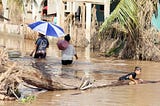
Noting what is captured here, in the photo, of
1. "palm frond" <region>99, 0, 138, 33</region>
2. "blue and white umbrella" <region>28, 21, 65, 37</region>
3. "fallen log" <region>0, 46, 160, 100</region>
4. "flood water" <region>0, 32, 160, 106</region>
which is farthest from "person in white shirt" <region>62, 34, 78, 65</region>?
"fallen log" <region>0, 46, 160, 100</region>

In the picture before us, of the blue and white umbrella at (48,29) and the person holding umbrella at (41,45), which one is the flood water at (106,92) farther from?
the blue and white umbrella at (48,29)

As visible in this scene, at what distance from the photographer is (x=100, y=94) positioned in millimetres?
12953

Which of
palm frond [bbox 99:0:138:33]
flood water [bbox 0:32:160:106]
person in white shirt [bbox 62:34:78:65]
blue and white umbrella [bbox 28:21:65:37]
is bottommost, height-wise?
flood water [bbox 0:32:160:106]

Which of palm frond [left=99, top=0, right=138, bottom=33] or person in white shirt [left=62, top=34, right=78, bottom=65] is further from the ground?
palm frond [left=99, top=0, right=138, bottom=33]

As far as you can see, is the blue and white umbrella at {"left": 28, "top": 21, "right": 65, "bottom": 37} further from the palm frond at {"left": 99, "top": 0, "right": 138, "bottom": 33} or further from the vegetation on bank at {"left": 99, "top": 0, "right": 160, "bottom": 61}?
the vegetation on bank at {"left": 99, "top": 0, "right": 160, "bottom": 61}

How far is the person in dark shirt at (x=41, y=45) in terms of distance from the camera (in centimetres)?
1791

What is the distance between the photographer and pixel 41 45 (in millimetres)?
17984

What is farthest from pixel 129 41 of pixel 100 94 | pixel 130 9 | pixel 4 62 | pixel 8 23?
pixel 8 23

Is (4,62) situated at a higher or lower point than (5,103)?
higher

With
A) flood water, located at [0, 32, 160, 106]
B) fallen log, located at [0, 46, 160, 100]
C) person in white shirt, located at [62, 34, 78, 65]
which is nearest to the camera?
fallen log, located at [0, 46, 160, 100]

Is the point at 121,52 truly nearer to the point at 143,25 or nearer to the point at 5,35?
the point at 143,25

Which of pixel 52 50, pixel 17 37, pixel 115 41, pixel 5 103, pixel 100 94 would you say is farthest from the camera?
pixel 17 37

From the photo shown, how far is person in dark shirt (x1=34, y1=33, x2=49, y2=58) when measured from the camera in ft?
58.7

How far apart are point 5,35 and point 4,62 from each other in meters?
25.4
